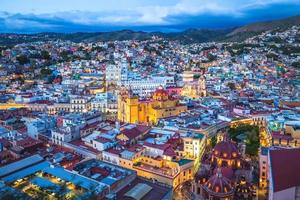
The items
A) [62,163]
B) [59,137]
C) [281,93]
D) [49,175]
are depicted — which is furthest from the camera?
[281,93]

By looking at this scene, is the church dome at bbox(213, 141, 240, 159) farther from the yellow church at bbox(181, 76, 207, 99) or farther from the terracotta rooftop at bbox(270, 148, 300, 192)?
the yellow church at bbox(181, 76, 207, 99)

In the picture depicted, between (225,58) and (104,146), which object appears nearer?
(104,146)

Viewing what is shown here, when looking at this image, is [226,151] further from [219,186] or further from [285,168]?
[285,168]

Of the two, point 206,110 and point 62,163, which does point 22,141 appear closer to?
point 62,163

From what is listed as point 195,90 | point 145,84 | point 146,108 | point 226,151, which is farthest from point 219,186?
point 145,84

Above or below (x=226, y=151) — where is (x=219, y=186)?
below

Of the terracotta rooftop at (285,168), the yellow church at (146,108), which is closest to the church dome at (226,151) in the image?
the terracotta rooftop at (285,168)

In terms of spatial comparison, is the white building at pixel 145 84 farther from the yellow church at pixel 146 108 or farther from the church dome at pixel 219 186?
the church dome at pixel 219 186

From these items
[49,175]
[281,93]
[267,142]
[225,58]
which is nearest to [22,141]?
[49,175]
